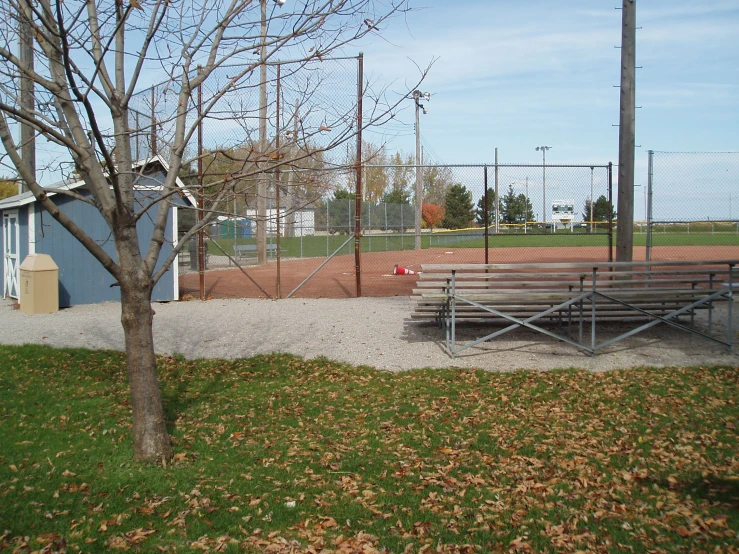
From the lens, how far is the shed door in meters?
15.7

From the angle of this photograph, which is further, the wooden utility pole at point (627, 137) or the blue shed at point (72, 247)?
the blue shed at point (72, 247)

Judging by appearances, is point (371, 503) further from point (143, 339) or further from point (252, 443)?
point (143, 339)

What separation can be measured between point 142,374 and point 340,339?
18.2 ft

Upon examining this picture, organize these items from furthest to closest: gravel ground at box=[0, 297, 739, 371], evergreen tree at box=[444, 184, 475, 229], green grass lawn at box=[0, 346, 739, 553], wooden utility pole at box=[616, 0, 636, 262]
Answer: evergreen tree at box=[444, 184, 475, 229], wooden utility pole at box=[616, 0, 636, 262], gravel ground at box=[0, 297, 739, 371], green grass lawn at box=[0, 346, 739, 553]

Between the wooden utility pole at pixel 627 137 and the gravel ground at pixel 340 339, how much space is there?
1.63 meters

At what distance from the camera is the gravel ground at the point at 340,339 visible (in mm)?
9188

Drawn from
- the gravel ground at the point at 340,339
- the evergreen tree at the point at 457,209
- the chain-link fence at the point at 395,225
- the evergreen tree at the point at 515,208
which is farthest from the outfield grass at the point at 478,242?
the gravel ground at the point at 340,339

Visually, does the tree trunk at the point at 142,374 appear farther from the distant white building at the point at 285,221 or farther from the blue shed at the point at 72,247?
the blue shed at the point at 72,247

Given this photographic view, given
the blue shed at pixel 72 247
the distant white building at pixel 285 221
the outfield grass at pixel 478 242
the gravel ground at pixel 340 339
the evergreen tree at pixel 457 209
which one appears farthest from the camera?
the outfield grass at pixel 478 242

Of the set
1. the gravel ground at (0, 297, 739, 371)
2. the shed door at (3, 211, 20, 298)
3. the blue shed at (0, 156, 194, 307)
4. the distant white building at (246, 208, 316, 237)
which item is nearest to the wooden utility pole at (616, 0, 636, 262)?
the gravel ground at (0, 297, 739, 371)

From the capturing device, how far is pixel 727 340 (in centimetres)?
973

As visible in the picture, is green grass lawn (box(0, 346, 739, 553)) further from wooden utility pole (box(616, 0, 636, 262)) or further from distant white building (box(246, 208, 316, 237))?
wooden utility pole (box(616, 0, 636, 262))

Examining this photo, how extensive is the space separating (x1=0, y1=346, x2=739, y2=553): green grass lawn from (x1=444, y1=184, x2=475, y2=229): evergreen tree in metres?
11.3

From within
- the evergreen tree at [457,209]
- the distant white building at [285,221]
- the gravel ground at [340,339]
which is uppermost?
the evergreen tree at [457,209]
